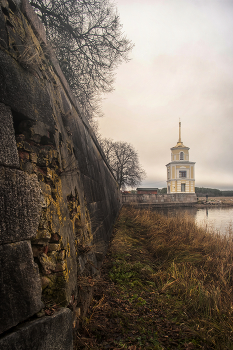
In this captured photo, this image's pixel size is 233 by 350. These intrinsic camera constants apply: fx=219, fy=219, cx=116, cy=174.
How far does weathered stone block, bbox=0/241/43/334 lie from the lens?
1.38 m

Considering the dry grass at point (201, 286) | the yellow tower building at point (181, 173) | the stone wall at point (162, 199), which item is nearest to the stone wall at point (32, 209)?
the dry grass at point (201, 286)

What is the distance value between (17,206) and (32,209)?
0.17 m

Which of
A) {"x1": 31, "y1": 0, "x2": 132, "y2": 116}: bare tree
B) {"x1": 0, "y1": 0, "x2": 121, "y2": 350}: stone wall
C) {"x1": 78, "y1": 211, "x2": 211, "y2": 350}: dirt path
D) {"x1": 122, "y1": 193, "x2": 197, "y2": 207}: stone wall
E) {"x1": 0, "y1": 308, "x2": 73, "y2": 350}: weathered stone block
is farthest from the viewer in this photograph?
{"x1": 122, "y1": 193, "x2": 197, "y2": 207}: stone wall

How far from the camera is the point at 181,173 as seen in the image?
4869 cm

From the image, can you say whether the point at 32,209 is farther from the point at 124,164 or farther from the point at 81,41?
the point at 124,164

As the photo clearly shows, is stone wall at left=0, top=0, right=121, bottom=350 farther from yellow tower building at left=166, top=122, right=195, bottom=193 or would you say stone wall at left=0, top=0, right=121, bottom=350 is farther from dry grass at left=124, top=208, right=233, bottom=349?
yellow tower building at left=166, top=122, right=195, bottom=193

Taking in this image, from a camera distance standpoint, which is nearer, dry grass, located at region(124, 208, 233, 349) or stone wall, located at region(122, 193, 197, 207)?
dry grass, located at region(124, 208, 233, 349)

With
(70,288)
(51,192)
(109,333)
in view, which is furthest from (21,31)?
(109,333)

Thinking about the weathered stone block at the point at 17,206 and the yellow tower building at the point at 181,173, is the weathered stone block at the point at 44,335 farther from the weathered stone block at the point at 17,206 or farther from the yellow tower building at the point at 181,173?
the yellow tower building at the point at 181,173

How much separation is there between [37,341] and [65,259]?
722 millimetres

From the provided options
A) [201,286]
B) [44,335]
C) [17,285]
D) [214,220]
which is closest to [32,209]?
[17,285]

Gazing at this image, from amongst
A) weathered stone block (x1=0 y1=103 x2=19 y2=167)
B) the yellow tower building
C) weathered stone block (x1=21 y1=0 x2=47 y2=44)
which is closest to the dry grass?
weathered stone block (x1=0 y1=103 x2=19 y2=167)

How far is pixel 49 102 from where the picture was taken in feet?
8.02

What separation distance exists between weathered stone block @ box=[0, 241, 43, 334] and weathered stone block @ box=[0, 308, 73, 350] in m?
0.07
